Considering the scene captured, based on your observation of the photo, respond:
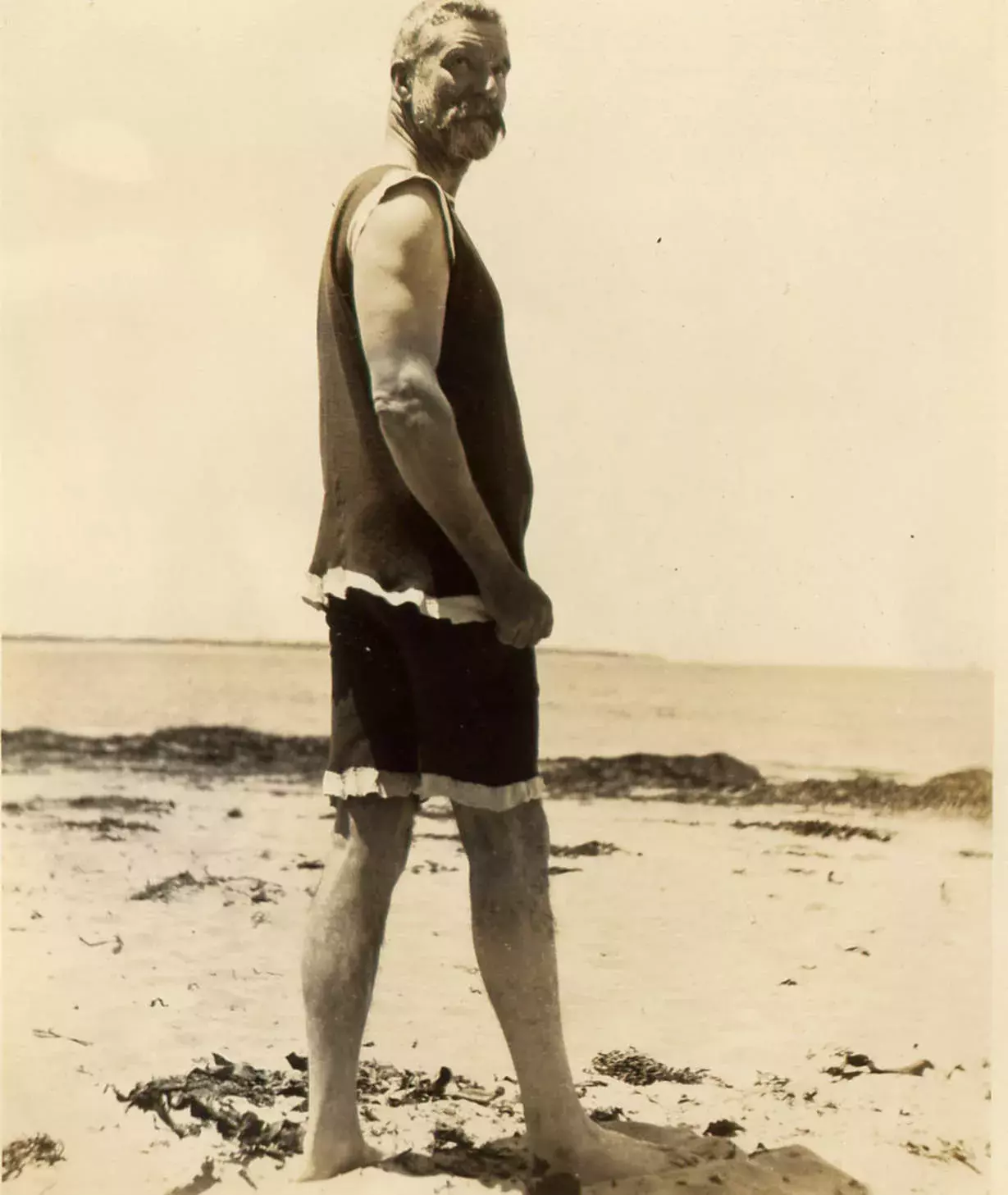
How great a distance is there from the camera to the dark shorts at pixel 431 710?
167cm

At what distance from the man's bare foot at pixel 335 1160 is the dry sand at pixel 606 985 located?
0.02 meters

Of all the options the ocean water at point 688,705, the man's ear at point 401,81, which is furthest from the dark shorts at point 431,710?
the man's ear at point 401,81

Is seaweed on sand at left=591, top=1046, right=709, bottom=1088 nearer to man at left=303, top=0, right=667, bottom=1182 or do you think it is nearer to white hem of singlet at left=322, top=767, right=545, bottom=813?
man at left=303, top=0, right=667, bottom=1182

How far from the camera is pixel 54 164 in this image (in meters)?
1.94

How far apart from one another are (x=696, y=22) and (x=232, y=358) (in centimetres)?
91

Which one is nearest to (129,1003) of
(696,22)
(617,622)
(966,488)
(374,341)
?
(617,622)

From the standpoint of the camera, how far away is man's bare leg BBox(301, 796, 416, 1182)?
1731 mm

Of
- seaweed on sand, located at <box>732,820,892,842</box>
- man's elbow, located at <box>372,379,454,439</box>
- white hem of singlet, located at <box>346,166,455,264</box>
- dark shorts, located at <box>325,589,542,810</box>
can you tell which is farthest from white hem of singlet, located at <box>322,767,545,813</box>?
white hem of singlet, located at <box>346,166,455,264</box>

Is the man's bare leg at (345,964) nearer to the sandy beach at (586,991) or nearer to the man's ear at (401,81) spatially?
the sandy beach at (586,991)

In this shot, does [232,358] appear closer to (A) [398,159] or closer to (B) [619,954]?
(A) [398,159]

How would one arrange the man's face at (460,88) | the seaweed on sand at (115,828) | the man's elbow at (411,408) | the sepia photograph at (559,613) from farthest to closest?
the seaweed on sand at (115,828)
the sepia photograph at (559,613)
the man's face at (460,88)
the man's elbow at (411,408)

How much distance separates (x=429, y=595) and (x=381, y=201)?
56 cm

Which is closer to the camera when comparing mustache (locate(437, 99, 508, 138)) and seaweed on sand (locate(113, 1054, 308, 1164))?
mustache (locate(437, 99, 508, 138))

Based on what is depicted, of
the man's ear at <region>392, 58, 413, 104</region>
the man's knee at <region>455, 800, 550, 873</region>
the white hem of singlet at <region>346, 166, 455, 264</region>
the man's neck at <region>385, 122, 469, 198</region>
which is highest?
the man's ear at <region>392, 58, 413, 104</region>
